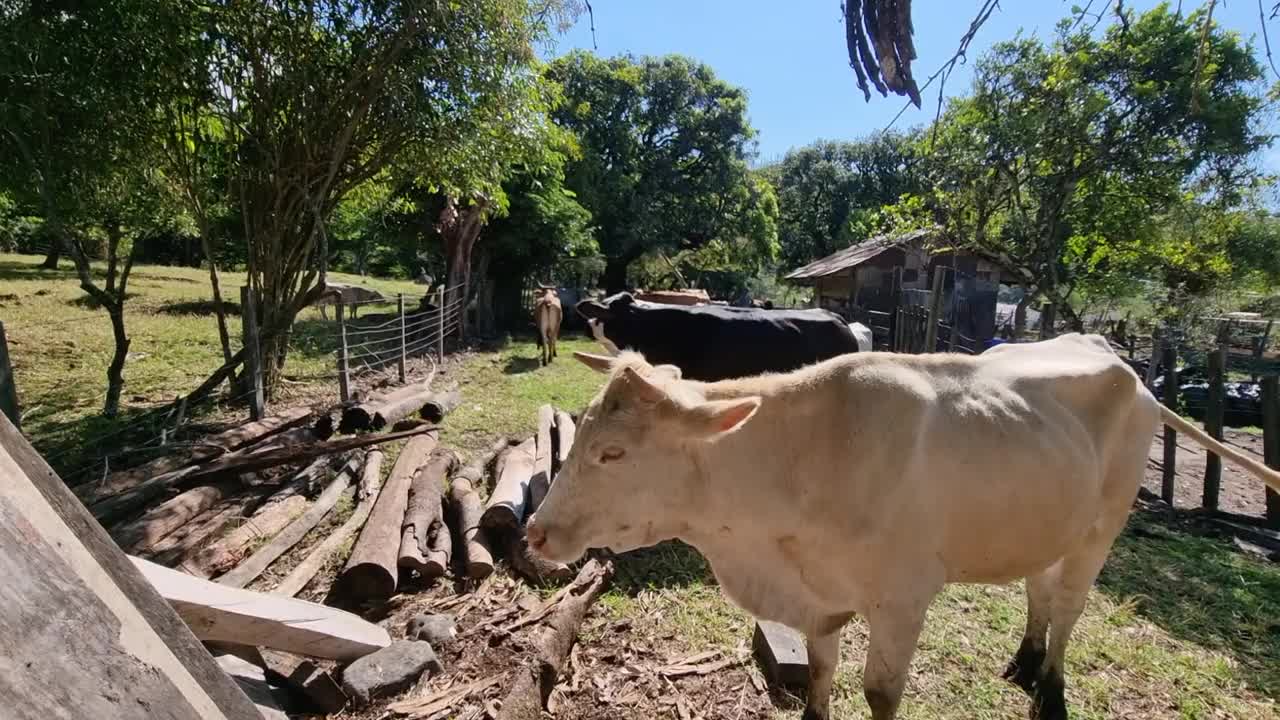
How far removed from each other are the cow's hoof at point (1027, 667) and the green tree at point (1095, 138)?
808cm

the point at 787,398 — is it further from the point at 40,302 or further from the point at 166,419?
the point at 40,302

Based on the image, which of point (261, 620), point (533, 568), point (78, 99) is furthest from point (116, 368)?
point (261, 620)

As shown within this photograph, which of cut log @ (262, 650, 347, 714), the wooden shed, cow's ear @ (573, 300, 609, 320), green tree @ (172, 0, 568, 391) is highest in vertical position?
green tree @ (172, 0, 568, 391)

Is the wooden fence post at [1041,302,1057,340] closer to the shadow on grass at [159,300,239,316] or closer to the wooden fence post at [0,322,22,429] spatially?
the wooden fence post at [0,322,22,429]

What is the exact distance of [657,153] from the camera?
1022 inches

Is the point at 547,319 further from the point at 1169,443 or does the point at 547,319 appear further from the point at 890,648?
the point at 890,648

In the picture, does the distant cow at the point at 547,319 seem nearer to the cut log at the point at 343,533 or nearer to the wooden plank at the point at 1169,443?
the cut log at the point at 343,533

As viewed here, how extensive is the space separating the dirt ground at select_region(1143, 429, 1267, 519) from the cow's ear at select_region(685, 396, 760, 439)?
252 inches

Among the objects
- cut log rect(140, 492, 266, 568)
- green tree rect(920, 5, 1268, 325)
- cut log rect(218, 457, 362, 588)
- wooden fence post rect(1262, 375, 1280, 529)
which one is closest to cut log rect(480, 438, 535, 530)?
cut log rect(218, 457, 362, 588)

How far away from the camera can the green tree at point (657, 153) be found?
2398 centimetres

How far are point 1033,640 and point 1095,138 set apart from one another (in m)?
8.93

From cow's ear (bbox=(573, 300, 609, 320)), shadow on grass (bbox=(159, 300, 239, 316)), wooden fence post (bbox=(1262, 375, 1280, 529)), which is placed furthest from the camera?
shadow on grass (bbox=(159, 300, 239, 316))

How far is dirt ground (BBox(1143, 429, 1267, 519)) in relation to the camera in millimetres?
7164

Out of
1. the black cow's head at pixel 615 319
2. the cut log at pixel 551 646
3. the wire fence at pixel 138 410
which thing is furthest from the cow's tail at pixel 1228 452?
the wire fence at pixel 138 410
